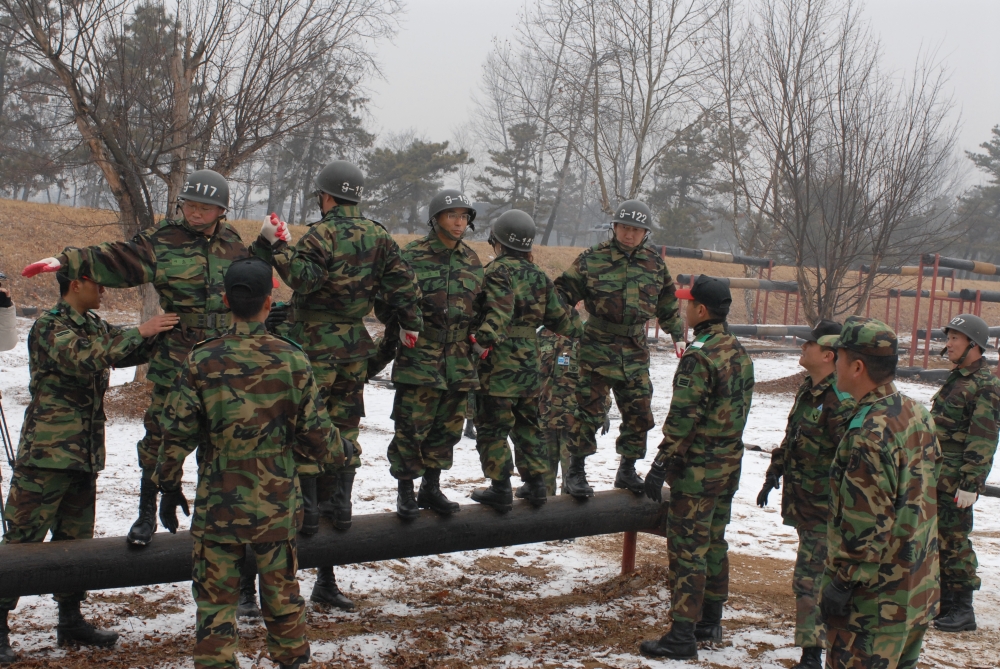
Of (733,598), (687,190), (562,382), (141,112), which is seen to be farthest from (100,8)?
(687,190)

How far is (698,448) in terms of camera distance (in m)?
5.25

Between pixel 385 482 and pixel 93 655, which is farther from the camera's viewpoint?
pixel 385 482

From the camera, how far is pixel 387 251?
17.7ft

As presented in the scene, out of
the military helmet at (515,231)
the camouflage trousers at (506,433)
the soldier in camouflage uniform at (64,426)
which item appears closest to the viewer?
the soldier in camouflage uniform at (64,426)

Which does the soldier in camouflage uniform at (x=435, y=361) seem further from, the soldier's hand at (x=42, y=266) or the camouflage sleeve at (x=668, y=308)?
the soldier's hand at (x=42, y=266)

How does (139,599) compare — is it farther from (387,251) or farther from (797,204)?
(797,204)

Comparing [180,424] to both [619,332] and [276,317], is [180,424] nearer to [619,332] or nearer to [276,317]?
[276,317]

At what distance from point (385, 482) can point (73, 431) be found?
4133 mm

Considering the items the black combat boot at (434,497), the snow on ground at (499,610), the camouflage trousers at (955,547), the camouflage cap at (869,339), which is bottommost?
the snow on ground at (499,610)

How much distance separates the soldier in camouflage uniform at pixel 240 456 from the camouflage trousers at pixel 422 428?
1.48 m

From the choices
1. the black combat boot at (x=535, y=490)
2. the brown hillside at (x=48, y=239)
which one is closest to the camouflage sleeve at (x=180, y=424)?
the black combat boot at (x=535, y=490)

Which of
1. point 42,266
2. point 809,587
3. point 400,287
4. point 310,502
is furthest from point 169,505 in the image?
point 809,587

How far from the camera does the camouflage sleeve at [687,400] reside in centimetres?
507

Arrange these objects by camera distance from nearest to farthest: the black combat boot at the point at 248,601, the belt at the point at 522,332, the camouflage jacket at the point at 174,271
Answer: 1. the camouflage jacket at the point at 174,271
2. the black combat boot at the point at 248,601
3. the belt at the point at 522,332
